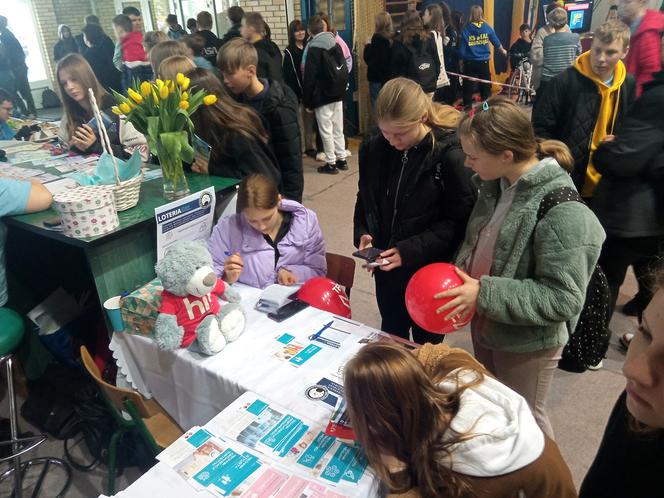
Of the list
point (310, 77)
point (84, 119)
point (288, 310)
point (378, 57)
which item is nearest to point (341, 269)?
point (288, 310)

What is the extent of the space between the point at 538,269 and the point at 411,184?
0.64 m

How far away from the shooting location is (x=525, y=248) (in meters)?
1.51

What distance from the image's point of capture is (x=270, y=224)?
2180 millimetres

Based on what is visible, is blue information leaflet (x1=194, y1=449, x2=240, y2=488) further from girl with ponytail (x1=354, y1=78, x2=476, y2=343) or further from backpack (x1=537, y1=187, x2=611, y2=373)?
backpack (x1=537, y1=187, x2=611, y2=373)

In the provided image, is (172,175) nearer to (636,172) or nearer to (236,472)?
(236,472)

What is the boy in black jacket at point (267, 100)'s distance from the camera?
2.72m

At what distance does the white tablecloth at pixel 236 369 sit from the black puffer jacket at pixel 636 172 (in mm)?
1424

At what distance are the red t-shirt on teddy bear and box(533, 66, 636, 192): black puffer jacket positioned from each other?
2.23 m

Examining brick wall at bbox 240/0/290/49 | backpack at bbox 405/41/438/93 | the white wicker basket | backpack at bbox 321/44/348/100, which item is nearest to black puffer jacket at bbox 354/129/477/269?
the white wicker basket

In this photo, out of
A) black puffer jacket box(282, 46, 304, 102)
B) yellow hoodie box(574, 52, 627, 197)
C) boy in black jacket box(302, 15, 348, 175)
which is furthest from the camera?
black puffer jacket box(282, 46, 304, 102)

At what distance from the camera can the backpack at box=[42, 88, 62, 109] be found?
29.9 ft

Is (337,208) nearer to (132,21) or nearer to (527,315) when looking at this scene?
(527,315)

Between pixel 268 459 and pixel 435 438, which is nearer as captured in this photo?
pixel 435 438

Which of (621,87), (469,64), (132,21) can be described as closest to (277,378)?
(621,87)
